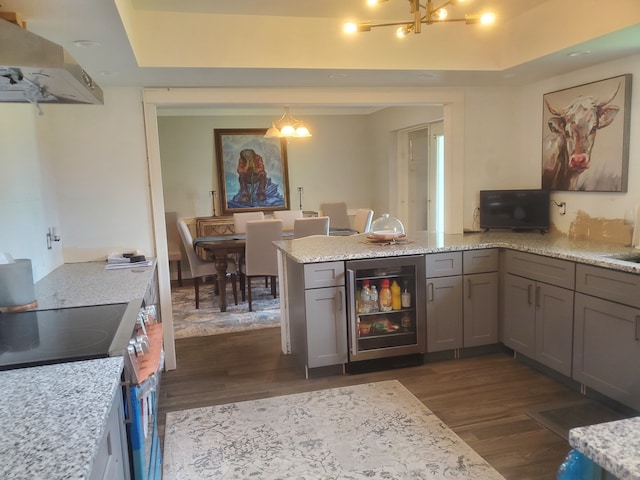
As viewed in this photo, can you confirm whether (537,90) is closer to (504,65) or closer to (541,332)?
(504,65)

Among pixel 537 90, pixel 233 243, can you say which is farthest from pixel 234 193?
pixel 537 90

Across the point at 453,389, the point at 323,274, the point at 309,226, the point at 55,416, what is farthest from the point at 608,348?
the point at 309,226

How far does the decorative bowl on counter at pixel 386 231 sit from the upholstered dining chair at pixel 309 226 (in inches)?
59.8

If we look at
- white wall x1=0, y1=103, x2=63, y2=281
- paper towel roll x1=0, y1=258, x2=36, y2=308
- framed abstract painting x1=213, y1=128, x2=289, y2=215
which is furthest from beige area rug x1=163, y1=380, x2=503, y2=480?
framed abstract painting x1=213, y1=128, x2=289, y2=215

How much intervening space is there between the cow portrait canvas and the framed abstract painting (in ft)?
14.0

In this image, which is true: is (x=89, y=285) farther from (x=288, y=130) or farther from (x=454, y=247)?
(x=288, y=130)

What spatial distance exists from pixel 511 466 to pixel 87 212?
3177 mm

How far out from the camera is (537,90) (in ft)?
13.1

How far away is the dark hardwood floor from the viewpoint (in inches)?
94.0

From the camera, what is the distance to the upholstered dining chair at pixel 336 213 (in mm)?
7312

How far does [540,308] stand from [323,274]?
4.94 ft

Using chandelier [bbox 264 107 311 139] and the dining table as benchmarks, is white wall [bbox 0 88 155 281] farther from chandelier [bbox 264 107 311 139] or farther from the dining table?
chandelier [bbox 264 107 311 139]

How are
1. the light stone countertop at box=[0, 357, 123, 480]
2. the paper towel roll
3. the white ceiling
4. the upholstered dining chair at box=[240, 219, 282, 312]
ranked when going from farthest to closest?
the upholstered dining chair at box=[240, 219, 282, 312] < the white ceiling < the paper towel roll < the light stone countertop at box=[0, 357, 123, 480]

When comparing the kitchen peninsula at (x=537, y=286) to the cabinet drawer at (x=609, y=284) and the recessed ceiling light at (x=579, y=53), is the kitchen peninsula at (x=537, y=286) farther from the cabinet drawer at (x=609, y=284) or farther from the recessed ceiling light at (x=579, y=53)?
the recessed ceiling light at (x=579, y=53)
